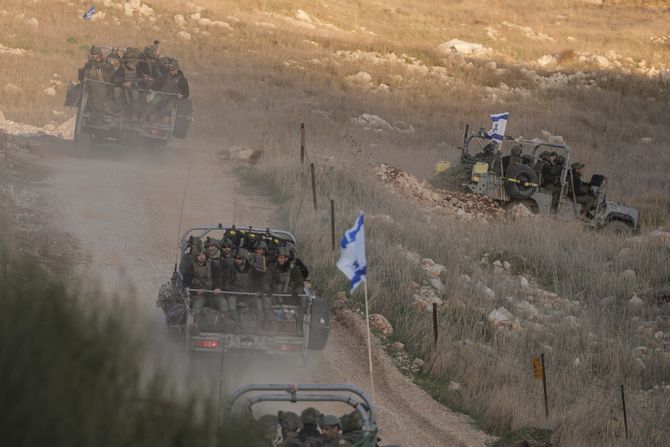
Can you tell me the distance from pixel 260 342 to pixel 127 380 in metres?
4.56

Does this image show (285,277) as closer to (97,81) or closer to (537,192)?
(97,81)

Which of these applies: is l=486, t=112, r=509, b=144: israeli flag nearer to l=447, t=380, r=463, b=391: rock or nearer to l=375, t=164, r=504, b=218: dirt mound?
l=375, t=164, r=504, b=218: dirt mound

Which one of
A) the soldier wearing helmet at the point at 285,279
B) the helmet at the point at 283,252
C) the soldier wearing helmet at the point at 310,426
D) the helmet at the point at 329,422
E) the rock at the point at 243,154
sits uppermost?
the helmet at the point at 329,422

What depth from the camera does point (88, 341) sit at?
7359 mm

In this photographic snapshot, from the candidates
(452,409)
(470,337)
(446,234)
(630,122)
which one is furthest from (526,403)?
(630,122)

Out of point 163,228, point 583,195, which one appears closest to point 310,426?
point 163,228

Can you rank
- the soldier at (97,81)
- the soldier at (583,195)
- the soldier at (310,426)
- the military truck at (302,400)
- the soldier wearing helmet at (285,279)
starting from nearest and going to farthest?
the military truck at (302,400)
the soldier at (310,426)
the soldier wearing helmet at (285,279)
the soldier at (97,81)
the soldier at (583,195)

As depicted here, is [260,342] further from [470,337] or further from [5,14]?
[5,14]

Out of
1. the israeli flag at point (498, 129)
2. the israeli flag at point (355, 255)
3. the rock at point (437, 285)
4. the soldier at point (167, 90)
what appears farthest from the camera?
the israeli flag at point (498, 129)

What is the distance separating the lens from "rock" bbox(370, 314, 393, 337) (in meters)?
14.1

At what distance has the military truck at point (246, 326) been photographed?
11.3 metres

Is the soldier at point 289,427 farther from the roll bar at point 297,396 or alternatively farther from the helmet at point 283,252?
the helmet at point 283,252

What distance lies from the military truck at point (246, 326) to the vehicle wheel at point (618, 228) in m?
12.1

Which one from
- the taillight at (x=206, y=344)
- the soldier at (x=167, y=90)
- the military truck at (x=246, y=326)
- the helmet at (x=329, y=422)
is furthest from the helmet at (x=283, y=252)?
the soldier at (x=167, y=90)
